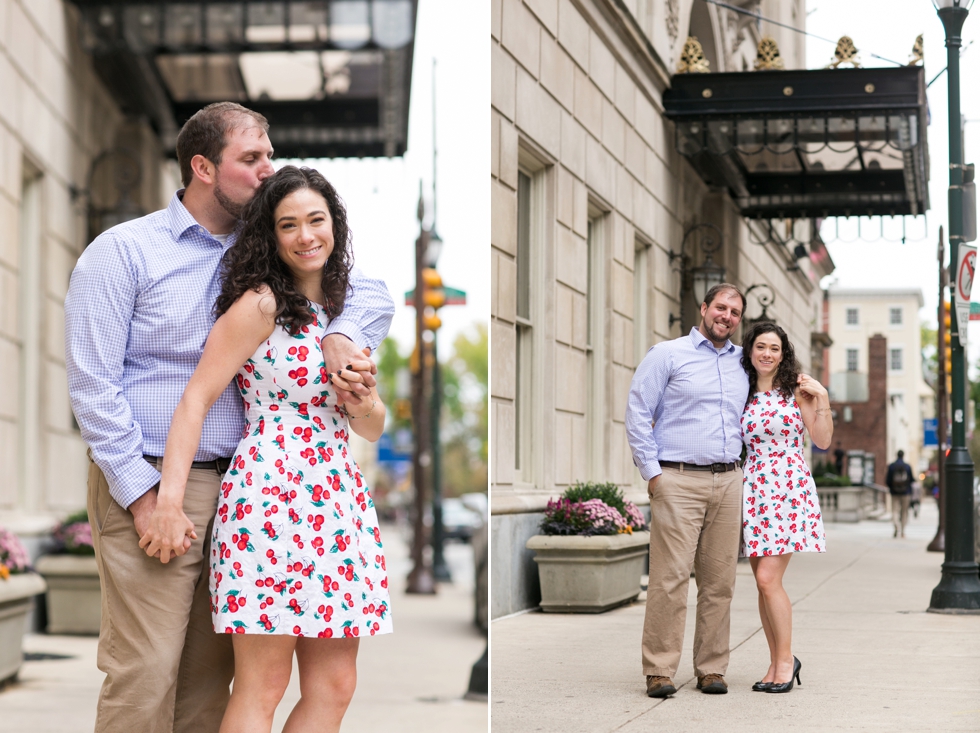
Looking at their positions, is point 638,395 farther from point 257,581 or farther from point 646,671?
point 257,581

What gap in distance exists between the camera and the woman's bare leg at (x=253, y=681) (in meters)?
3.55

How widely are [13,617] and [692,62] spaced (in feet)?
30.4

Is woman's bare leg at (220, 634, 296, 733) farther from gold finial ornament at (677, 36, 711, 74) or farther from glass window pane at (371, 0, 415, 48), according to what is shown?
glass window pane at (371, 0, 415, 48)

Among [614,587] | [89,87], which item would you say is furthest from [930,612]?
[89,87]

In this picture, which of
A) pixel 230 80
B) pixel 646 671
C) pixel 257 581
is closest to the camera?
pixel 257 581

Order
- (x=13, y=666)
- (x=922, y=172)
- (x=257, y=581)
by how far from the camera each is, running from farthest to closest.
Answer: (x=922, y=172) → (x=13, y=666) → (x=257, y=581)

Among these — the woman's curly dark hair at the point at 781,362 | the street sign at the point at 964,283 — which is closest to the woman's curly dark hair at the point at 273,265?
the woman's curly dark hair at the point at 781,362

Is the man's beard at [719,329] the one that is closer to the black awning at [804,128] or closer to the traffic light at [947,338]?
the traffic light at [947,338]

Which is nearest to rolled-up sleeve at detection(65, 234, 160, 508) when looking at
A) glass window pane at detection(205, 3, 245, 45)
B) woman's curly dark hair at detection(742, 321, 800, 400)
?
woman's curly dark hair at detection(742, 321, 800, 400)

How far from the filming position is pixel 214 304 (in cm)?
370

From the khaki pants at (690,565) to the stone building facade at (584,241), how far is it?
1.29 meters

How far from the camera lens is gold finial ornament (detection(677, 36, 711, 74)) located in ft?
45.5

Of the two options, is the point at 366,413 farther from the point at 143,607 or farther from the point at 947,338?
the point at 947,338

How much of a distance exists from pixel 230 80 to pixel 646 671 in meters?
14.1
